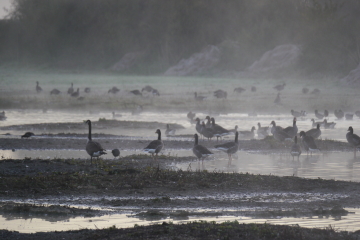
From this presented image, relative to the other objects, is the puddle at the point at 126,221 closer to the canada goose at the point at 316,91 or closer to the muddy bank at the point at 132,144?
the muddy bank at the point at 132,144

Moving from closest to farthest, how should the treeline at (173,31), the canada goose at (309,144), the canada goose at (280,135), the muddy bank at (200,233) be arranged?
the muddy bank at (200,233) < the canada goose at (309,144) < the canada goose at (280,135) < the treeline at (173,31)

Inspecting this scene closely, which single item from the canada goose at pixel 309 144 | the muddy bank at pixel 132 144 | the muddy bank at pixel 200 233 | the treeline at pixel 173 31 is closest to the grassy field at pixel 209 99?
the treeline at pixel 173 31

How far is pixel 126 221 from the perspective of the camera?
10.3 metres

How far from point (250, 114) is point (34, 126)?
13.7 m

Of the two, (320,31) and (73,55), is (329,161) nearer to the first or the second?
(320,31)

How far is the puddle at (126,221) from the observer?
32.5ft

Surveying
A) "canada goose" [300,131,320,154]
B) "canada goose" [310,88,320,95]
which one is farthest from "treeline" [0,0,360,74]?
"canada goose" [300,131,320,154]

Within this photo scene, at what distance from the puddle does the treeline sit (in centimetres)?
4780

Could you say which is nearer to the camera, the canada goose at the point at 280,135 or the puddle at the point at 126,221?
A: the puddle at the point at 126,221

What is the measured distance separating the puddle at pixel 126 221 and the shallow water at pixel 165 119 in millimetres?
14729

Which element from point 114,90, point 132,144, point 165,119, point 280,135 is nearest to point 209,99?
point 114,90

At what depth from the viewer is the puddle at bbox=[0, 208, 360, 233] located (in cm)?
991

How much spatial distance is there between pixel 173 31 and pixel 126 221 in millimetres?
79773

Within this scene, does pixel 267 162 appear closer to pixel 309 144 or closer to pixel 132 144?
pixel 309 144
